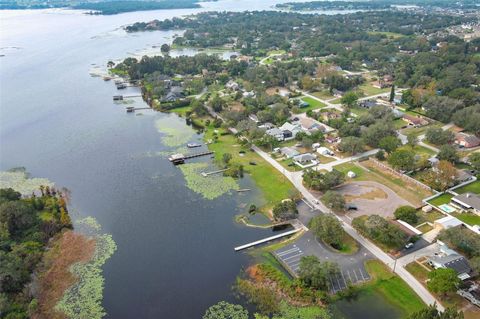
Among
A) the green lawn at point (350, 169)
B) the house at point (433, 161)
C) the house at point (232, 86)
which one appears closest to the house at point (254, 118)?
the house at point (232, 86)

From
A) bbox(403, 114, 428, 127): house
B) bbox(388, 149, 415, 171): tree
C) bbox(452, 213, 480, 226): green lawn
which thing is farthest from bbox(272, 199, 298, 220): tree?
bbox(403, 114, 428, 127): house

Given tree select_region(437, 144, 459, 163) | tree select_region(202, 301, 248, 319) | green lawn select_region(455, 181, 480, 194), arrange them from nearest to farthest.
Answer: tree select_region(202, 301, 248, 319), green lawn select_region(455, 181, 480, 194), tree select_region(437, 144, 459, 163)

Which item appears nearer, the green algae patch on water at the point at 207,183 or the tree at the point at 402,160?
the green algae patch on water at the point at 207,183

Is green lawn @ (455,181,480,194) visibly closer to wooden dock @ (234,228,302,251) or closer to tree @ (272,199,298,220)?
tree @ (272,199,298,220)

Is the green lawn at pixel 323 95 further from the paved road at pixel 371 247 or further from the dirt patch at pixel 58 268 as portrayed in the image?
the dirt patch at pixel 58 268

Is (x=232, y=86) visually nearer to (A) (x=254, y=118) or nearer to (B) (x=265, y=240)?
(A) (x=254, y=118)

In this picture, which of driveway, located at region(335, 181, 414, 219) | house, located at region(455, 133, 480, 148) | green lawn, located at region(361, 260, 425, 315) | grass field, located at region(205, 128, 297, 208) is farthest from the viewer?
house, located at region(455, 133, 480, 148)

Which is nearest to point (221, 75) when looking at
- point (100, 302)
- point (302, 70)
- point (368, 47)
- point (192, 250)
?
point (302, 70)
